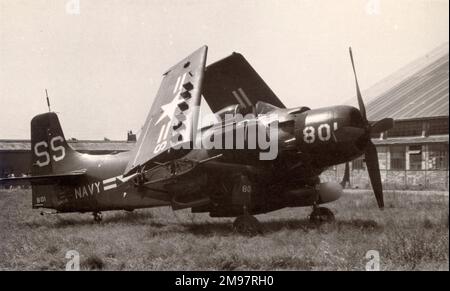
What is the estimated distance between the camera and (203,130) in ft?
30.8

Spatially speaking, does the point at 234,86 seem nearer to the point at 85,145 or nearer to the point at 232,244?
the point at 232,244

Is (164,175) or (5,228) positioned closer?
(164,175)

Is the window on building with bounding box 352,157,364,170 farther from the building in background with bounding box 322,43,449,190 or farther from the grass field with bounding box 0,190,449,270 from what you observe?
the grass field with bounding box 0,190,449,270

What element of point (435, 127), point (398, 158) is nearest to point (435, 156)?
point (435, 127)

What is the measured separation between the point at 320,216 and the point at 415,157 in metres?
20.8

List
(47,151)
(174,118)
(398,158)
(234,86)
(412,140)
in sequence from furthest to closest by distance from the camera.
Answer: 1. (398,158)
2. (412,140)
3. (47,151)
4. (234,86)
5. (174,118)

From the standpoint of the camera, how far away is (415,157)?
26938 millimetres

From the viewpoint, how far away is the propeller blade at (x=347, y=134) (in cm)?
774

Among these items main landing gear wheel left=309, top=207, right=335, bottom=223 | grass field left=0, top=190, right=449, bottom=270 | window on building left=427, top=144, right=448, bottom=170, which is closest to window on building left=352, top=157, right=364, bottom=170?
window on building left=427, top=144, right=448, bottom=170

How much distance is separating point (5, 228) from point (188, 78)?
20.2 ft

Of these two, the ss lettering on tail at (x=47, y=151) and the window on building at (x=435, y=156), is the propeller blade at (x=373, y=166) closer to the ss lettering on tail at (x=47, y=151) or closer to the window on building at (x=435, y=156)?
the ss lettering on tail at (x=47, y=151)

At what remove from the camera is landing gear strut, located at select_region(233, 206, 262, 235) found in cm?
811
